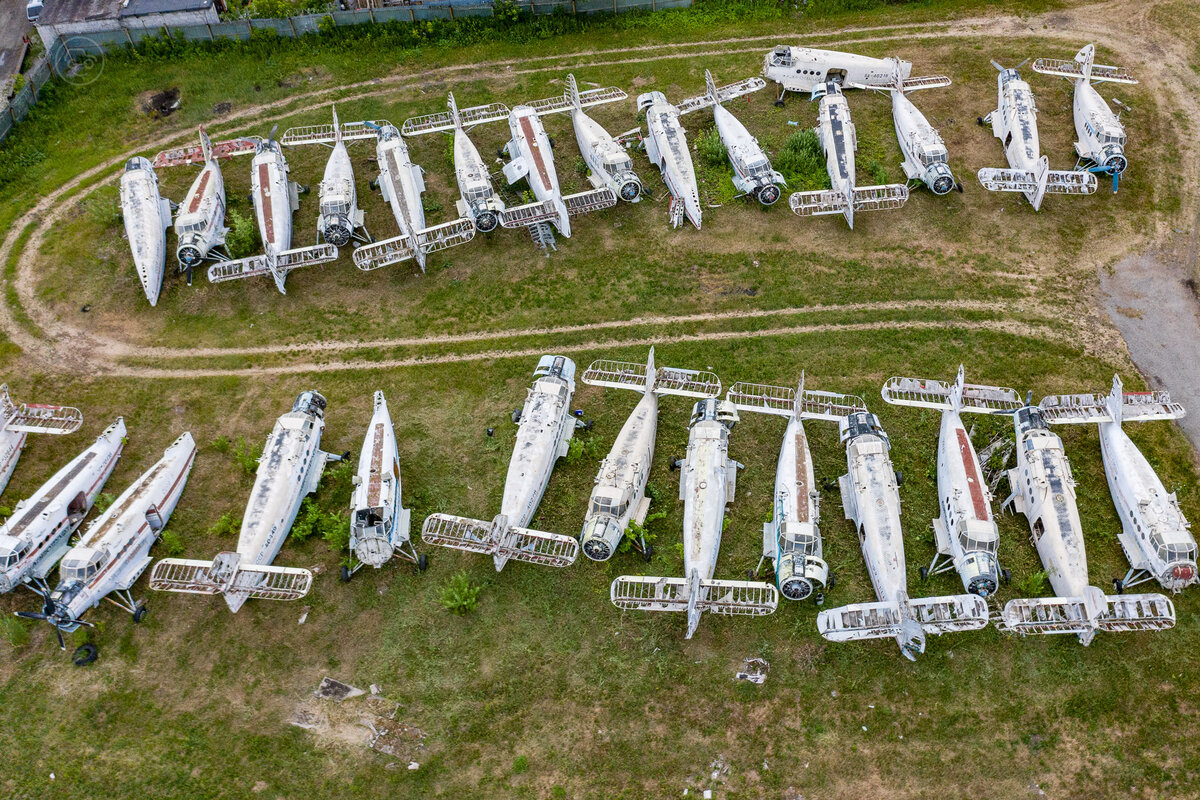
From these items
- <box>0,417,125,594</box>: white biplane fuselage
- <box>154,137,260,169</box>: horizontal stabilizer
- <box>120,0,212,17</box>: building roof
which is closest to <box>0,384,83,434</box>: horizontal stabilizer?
<box>0,417,125,594</box>: white biplane fuselage

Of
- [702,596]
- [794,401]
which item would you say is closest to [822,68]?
[794,401]

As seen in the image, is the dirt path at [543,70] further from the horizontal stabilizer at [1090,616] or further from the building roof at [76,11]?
the horizontal stabilizer at [1090,616]

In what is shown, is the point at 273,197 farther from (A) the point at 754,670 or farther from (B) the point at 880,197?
(A) the point at 754,670

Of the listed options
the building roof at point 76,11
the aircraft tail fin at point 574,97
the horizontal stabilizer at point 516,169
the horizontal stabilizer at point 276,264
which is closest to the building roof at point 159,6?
the building roof at point 76,11

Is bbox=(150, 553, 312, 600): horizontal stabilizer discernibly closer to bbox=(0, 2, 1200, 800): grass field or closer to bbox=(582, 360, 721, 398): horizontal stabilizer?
bbox=(0, 2, 1200, 800): grass field

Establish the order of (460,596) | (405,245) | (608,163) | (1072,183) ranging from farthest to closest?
(608,163) < (1072,183) < (405,245) < (460,596)

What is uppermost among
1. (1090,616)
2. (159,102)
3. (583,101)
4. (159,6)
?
(159,6)
